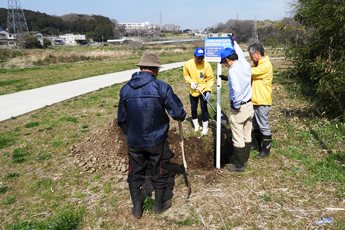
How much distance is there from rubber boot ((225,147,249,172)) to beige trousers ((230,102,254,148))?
0.26 feet

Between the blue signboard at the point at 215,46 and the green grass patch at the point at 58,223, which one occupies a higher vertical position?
the blue signboard at the point at 215,46

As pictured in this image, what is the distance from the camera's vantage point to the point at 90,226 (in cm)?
362

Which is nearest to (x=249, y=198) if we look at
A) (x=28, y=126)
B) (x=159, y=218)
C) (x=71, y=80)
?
(x=159, y=218)

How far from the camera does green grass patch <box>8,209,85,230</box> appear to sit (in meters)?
3.58

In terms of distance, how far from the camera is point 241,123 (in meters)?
4.50

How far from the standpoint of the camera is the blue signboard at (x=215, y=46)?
444cm

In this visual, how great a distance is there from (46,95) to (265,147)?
8645 mm

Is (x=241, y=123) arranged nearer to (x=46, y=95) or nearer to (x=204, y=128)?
(x=204, y=128)

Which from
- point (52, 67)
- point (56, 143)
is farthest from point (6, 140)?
point (52, 67)

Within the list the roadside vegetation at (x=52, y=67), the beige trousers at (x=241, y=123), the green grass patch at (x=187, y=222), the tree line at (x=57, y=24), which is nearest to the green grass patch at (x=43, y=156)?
the green grass patch at (x=187, y=222)

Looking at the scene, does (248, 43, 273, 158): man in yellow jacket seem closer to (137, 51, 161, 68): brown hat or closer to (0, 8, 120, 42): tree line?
(137, 51, 161, 68): brown hat

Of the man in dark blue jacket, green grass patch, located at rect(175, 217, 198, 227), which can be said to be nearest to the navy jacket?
the man in dark blue jacket

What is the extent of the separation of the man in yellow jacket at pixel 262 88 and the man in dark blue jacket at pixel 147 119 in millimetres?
1832

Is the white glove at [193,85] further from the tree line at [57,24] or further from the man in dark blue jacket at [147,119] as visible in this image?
the tree line at [57,24]
